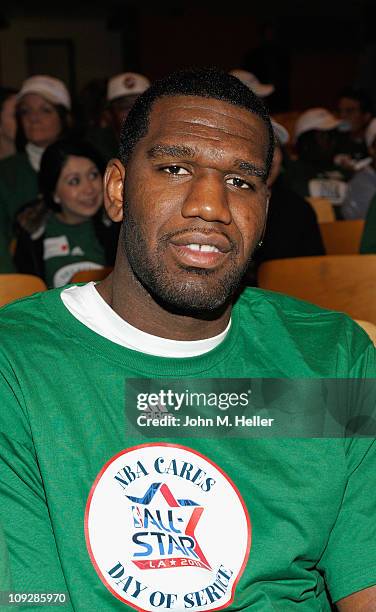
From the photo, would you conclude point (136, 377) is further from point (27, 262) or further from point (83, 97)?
point (83, 97)

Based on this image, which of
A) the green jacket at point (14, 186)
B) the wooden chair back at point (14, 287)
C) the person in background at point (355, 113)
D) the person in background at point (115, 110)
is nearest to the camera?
the wooden chair back at point (14, 287)

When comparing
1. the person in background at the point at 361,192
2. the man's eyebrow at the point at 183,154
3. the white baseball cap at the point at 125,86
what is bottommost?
the person in background at the point at 361,192

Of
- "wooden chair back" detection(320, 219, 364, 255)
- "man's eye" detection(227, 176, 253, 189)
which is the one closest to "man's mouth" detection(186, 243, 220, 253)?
"man's eye" detection(227, 176, 253, 189)

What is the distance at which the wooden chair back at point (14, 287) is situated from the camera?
1953 millimetres

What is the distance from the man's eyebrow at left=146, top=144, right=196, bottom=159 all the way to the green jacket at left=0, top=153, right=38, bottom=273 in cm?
259

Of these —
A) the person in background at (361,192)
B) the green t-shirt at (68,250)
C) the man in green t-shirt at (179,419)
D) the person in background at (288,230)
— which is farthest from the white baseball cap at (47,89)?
the man in green t-shirt at (179,419)

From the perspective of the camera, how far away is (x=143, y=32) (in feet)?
43.8

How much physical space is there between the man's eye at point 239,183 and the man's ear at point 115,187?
0.18 meters

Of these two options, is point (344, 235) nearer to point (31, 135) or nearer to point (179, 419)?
point (31, 135)

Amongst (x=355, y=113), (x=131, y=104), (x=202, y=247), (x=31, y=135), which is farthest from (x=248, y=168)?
(x=355, y=113)

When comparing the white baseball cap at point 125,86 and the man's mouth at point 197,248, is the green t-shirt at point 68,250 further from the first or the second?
the man's mouth at point 197,248

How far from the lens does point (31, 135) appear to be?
416 cm

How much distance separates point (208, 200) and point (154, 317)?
187mm

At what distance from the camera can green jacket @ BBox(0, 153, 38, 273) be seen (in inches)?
A: 149
